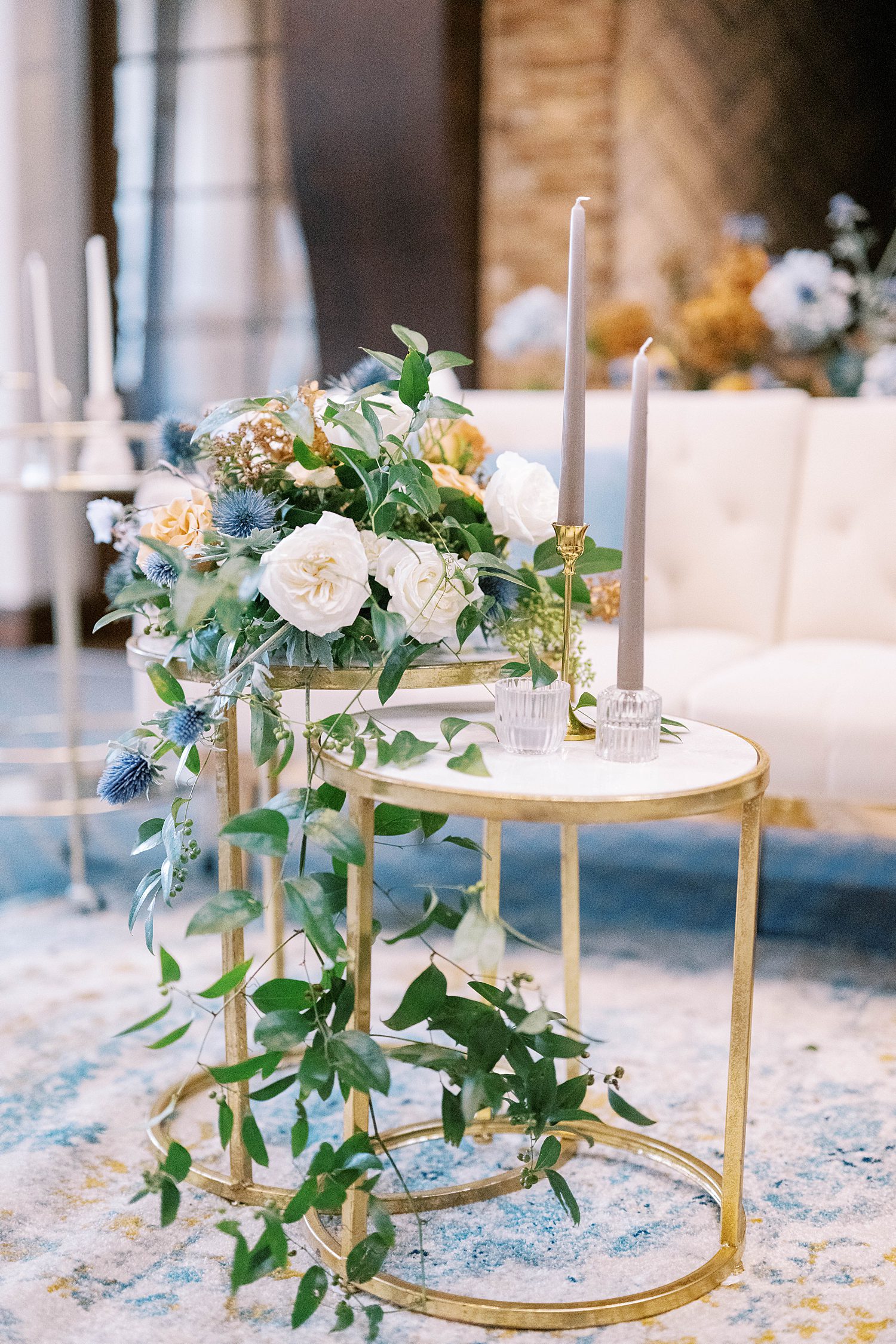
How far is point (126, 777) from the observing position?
1.11m

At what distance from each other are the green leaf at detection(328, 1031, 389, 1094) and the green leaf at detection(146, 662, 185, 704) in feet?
1.04

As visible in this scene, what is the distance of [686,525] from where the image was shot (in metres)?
2.39

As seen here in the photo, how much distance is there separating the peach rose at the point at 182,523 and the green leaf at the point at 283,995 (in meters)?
0.41

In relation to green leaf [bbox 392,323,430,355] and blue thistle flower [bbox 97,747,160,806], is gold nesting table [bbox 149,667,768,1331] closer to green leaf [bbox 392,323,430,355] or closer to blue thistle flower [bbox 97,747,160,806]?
blue thistle flower [bbox 97,747,160,806]

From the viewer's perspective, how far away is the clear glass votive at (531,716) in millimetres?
1091

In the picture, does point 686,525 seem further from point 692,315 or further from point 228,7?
point 228,7

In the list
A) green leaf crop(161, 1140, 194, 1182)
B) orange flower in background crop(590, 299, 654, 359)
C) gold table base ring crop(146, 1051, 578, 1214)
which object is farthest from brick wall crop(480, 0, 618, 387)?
green leaf crop(161, 1140, 194, 1182)

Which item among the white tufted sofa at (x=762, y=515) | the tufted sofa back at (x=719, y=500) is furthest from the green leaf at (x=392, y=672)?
the tufted sofa back at (x=719, y=500)

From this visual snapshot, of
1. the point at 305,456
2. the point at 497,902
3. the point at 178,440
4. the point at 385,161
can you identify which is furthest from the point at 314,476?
the point at 385,161

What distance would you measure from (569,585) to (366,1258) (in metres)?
0.57

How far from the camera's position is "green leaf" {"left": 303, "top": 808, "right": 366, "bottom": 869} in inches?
39.5

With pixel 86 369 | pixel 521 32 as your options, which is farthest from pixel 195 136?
pixel 521 32

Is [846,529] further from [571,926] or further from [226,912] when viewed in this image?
[226,912]

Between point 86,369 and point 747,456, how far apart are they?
3.02 metres
